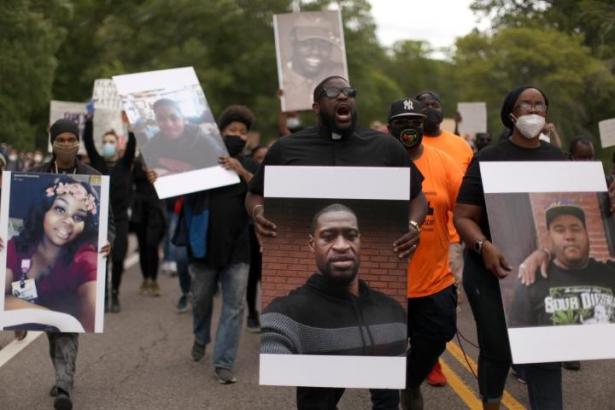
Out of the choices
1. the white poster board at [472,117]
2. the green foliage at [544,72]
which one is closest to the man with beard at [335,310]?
the green foliage at [544,72]

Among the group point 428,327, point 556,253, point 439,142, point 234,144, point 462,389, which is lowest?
point 462,389

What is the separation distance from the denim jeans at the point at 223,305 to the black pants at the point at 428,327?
6.05 feet

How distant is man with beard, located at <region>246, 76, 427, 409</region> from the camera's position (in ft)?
14.6

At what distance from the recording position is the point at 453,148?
648 centimetres

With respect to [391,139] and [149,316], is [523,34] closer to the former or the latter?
[149,316]

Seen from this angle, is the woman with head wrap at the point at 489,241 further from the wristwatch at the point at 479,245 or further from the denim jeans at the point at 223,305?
the denim jeans at the point at 223,305

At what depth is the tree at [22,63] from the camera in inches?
657

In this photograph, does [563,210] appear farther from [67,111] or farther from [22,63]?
[22,63]

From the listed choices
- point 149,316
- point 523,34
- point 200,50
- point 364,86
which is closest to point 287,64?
point 149,316

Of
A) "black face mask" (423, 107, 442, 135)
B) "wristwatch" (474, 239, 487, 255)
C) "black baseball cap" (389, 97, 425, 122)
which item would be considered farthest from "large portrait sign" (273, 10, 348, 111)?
"wristwatch" (474, 239, 487, 255)

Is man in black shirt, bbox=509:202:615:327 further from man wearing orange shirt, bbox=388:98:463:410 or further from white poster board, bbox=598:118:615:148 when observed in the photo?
white poster board, bbox=598:118:615:148

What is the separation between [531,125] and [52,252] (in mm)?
3151

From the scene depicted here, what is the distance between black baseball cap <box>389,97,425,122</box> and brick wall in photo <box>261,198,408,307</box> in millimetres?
1446

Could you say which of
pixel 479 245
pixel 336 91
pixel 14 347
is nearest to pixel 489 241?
pixel 479 245
